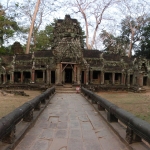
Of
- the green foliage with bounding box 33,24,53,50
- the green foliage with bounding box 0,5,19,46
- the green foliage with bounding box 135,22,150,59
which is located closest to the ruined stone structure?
the green foliage with bounding box 0,5,19,46

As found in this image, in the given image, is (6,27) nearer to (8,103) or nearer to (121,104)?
(8,103)

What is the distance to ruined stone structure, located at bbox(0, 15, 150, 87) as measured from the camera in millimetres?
22647

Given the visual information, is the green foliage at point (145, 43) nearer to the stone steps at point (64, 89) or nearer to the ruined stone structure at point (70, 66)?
→ the ruined stone structure at point (70, 66)

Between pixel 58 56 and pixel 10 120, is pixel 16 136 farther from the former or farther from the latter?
pixel 58 56

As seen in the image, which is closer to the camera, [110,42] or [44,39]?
[44,39]

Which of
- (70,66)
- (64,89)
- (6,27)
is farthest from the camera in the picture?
(6,27)

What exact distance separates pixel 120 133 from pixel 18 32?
116ft

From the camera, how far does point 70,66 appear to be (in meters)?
22.4

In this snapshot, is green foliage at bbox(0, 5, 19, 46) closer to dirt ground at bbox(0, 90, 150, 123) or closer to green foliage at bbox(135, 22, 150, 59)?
dirt ground at bbox(0, 90, 150, 123)

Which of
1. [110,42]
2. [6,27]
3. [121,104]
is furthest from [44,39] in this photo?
[121,104]

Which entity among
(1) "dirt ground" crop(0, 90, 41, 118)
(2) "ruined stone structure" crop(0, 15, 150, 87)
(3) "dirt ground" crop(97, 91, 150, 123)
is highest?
(2) "ruined stone structure" crop(0, 15, 150, 87)

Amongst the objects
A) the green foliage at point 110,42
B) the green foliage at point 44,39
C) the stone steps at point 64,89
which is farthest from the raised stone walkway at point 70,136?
the green foliage at point 110,42

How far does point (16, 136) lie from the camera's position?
4062mm

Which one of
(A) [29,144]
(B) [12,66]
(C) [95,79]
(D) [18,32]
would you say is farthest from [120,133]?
(D) [18,32]
